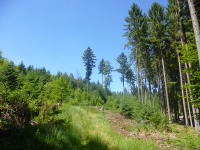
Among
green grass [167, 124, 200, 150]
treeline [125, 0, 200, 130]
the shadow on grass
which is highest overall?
treeline [125, 0, 200, 130]

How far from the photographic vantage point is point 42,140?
3689mm

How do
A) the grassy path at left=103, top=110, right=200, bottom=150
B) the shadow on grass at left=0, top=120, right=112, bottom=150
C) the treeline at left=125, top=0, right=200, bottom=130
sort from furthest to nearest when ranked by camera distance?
the treeline at left=125, top=0, right=200, bottom=130 < the grassy path at left=103, top=110, right=200, bottom=150 < the shadow on grass at left=0, top=120, right=112, bottom=150

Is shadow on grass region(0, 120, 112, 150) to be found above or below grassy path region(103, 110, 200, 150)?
above

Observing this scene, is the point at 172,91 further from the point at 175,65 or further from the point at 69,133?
the point at 69,133

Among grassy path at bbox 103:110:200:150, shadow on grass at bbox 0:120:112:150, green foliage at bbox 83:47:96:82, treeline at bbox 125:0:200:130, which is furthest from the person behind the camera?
green foliage at bbox 83:47:96:82

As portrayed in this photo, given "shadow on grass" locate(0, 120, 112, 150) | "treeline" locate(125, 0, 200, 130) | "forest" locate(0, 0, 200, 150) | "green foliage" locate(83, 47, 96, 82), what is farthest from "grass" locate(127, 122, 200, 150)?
"green foliage" locate(83, 47, 96, 82)

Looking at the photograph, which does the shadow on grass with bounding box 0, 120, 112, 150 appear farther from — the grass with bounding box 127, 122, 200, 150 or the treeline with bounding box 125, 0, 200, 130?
the treeline with bounding box 125, 0, 200, 130

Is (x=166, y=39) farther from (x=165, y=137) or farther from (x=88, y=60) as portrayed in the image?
(x=88, y=60)

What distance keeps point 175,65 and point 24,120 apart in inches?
805

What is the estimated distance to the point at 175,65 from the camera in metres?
19.8

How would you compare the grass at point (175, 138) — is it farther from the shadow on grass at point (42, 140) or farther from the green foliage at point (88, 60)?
the green foliage at point (88, 60)

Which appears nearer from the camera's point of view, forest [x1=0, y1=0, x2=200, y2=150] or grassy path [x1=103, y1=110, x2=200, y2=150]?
forest [x1=0, y1=0, x2=200, y2=150]

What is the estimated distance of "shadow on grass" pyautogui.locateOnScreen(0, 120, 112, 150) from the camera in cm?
334

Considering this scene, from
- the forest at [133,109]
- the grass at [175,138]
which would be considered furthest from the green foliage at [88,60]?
the grass at [175,138]
